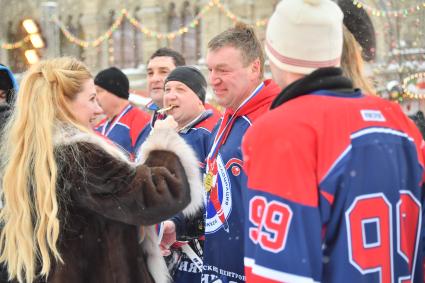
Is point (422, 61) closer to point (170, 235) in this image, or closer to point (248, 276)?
point (170, 235)

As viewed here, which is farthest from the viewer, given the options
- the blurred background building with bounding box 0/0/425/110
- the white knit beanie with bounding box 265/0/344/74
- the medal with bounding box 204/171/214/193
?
the blurred background building with bounding box 0/0/425/110

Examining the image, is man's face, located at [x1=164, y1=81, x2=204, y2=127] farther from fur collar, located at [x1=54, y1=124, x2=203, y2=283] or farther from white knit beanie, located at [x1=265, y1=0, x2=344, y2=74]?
white knit beanie, located at [x1=265, y1=0, x2=344, y2=74]

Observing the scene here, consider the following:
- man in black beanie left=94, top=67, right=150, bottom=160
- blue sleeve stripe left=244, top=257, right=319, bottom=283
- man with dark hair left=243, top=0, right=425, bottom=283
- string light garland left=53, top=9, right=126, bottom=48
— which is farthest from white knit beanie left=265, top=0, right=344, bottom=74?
string light garland left=53, top=9, right=126, bottom=48

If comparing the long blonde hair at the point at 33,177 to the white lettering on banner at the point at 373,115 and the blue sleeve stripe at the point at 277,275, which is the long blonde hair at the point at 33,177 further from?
the white lettering on banner at the point at 373,115

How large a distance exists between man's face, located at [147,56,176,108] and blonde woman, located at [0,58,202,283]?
295cm

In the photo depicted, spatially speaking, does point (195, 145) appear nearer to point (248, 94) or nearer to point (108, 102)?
point (248, 94)

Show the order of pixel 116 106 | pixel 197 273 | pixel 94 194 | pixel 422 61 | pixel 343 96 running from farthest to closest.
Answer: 1. pixel 422 61
2. pixel 116 106
3. pixel 197 273
4. pixel 94 194
5. pixel 343 96

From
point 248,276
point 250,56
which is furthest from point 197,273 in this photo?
point 248,276

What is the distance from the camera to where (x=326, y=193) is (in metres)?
2.17

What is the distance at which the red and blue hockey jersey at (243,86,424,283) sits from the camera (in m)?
2.11

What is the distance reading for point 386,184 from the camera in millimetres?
2252

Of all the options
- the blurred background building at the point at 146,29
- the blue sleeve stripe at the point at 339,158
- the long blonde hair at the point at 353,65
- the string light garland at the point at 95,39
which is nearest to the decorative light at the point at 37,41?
the blurred background building at the point at 146,29

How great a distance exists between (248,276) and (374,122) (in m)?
0.75

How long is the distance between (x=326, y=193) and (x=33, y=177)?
58.6 inches
